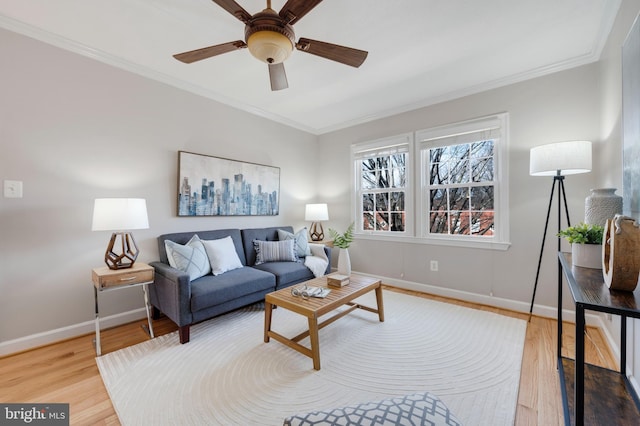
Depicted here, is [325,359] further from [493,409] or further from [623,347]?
[623,347]

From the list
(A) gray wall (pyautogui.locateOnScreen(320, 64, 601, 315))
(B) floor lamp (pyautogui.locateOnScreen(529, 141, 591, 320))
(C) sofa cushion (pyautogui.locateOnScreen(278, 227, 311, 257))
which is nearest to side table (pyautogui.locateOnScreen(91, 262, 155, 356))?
(C) sofa cushion (pyautogui.locateOnScreen(278, 227, 311, 257))

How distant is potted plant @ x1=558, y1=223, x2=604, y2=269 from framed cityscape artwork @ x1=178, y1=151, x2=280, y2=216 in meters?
3.28

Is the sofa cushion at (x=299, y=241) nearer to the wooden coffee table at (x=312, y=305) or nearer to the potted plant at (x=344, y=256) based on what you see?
the potted plant at (x=344, y=256)

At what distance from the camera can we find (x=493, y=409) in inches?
58.4

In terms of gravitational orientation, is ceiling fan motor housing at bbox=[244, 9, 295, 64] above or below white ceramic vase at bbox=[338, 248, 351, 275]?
above

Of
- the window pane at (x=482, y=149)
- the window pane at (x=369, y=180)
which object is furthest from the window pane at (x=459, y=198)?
the window pane at (x=369, y=180)

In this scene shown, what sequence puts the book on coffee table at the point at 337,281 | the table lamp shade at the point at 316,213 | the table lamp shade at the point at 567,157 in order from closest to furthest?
1. the table lamp shade at the point at 567,157
2. the book on coffee table at the point at 337,281
3. the table lamp shade at the point at 316,213

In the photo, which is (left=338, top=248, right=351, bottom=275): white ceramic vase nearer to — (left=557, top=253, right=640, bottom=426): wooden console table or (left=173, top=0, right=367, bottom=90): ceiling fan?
(left=557, top=253, right=640, bottom=426): wooden console table

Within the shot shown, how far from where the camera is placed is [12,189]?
2076mm

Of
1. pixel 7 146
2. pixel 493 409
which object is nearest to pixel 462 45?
pixel 493 409

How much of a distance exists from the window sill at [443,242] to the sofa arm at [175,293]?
2700 millimetres

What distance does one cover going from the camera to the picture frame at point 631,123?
1411 millimetres

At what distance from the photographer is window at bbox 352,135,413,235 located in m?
3.82

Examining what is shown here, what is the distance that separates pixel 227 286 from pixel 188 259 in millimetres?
470
